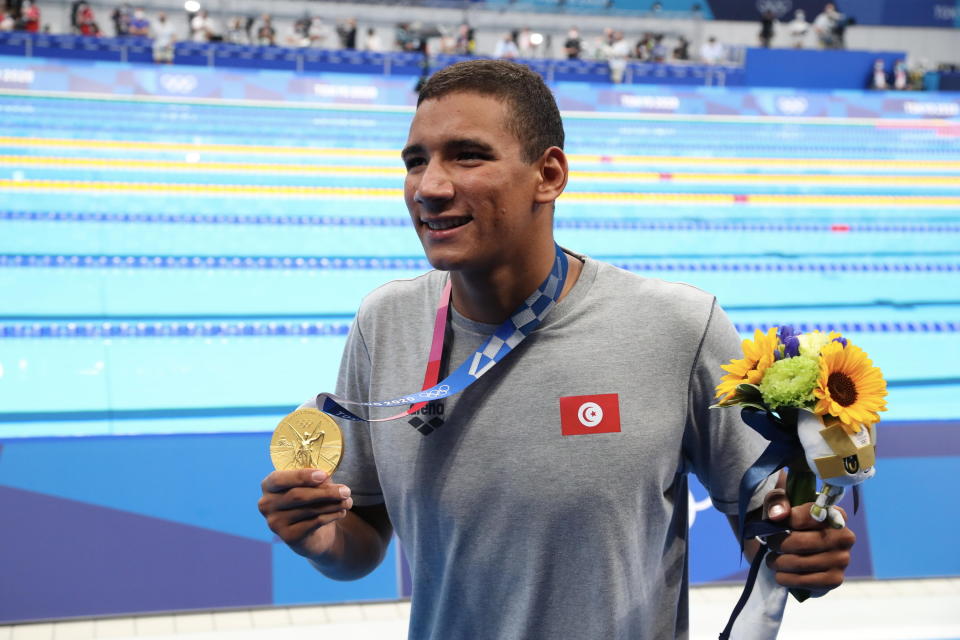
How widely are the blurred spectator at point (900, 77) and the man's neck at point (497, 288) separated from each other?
1897cm

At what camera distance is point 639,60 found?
18.7 m

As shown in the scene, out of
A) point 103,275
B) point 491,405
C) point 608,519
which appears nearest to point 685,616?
point 608,519

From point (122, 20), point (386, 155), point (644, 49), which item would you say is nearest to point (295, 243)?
point (386, 155)

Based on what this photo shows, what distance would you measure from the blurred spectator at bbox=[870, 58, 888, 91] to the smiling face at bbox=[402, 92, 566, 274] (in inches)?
749

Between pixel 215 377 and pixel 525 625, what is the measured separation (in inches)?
159

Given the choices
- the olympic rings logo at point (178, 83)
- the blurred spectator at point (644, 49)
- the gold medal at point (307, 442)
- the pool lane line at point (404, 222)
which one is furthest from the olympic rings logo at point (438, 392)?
the blurred spectator at point (644, 49)

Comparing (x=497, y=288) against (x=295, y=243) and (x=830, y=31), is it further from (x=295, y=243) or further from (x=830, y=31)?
(x=830, y=31)

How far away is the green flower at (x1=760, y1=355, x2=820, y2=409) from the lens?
1.08 meters

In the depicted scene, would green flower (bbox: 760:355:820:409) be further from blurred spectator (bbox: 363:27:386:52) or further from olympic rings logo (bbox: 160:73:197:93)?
blurred spectator (bbox: 363:27:386:52)

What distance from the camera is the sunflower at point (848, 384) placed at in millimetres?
1065

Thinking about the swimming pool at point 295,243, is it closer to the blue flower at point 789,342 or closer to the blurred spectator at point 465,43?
the blue flower at point 789,342

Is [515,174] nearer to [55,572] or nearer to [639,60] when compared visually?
[55,572]

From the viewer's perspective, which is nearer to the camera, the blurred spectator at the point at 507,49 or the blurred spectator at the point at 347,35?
the blurred spectator at the point at 347,35

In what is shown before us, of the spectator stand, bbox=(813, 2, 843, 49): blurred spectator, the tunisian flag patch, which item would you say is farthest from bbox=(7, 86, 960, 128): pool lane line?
the tunisian flag patch
